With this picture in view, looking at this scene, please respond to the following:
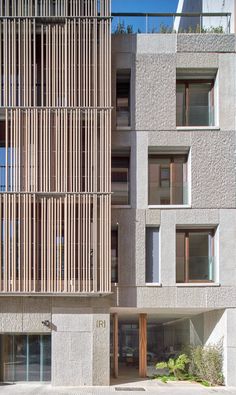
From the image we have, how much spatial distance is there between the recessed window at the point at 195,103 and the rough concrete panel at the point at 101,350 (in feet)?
26.8

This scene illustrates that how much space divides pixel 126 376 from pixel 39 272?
19.7 feet

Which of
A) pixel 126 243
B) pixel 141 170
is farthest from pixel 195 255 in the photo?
pixel 141 170

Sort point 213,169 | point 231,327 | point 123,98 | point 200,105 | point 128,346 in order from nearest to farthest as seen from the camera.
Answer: point 231,327 → point 213,169 → point 200,105 → point 123,98 → point 128,346

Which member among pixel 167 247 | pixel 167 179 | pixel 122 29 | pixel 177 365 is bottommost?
pixel 177 365

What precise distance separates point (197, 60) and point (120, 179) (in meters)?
5.60

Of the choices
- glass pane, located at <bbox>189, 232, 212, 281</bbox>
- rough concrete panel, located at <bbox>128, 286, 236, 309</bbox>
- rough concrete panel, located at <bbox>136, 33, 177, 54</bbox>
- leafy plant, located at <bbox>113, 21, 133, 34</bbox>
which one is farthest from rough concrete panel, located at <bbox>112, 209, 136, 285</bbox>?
leafy plant, located at <bbox>113, 21, 133, 34</bbox>

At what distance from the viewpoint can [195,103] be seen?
53.4 ft

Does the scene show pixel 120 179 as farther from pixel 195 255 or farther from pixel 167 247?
pixel 195 255

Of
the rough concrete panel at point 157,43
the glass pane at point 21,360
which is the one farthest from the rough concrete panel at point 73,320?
the rough concrete panel at point 157,43

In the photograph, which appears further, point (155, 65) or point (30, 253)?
point (155, 65)

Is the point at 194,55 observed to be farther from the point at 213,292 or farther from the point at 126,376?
the point at 126,376

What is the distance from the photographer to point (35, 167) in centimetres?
1492

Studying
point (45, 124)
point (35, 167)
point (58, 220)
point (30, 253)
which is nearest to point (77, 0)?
point (45, 124)

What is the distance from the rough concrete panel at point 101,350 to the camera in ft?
47.2
